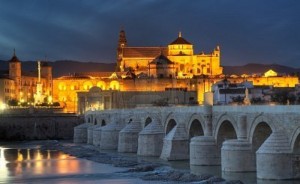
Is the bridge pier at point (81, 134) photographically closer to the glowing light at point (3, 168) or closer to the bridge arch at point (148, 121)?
the glowing light at point (3, 168)

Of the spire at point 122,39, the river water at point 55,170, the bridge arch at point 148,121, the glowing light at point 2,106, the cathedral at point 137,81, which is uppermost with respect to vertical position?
the spire at point 122,39

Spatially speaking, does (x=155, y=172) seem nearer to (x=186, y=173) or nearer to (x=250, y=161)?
(x=186, y=173)

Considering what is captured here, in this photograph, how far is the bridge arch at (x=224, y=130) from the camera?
46.8 metres

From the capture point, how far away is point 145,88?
486ft

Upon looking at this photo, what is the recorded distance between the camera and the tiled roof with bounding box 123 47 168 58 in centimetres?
17212

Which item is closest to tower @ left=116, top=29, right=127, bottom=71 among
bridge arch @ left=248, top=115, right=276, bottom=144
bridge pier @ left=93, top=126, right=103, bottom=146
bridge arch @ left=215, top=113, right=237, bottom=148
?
bridge pier @ left=93, top=126, right=103, bottom=146

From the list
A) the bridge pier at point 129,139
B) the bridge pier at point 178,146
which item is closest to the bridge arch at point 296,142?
the bridge pier at point 178,146

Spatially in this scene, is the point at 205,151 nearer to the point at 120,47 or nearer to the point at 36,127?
the point at 36,127

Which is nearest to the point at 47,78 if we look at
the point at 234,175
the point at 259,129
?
the point at 259,129

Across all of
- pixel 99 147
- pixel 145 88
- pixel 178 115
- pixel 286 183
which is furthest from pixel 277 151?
pixel 145 88

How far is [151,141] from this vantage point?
194 ft

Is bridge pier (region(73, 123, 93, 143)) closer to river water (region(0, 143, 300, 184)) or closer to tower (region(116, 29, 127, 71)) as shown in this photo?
river water (region(0, 143, 300, 184))

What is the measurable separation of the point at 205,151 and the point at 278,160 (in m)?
10.4

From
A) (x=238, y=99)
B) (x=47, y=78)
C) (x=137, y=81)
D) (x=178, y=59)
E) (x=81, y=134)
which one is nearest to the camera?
(x=81, y=134)
